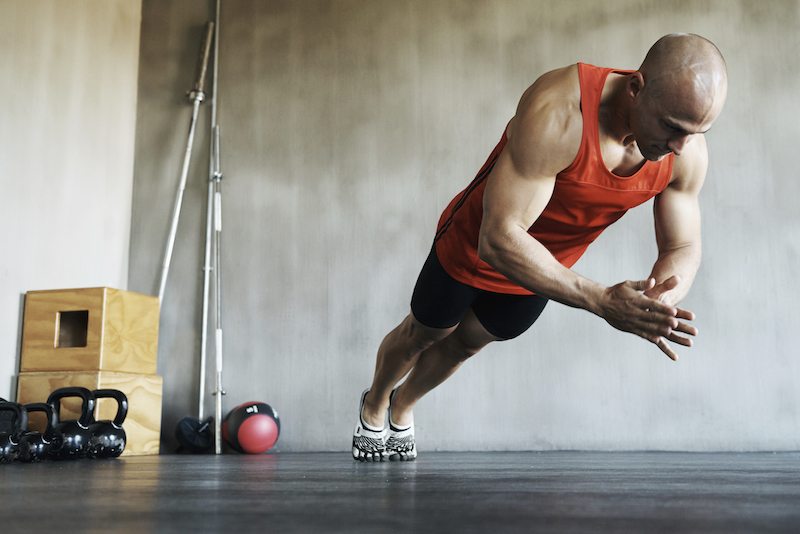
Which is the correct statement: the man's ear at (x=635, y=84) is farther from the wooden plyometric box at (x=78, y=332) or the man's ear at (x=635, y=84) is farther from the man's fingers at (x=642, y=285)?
the wooden plyometric box at (x=78, y=332)

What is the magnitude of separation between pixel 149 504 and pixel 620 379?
2.34 metres

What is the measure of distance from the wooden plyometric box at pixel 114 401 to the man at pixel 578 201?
1.47 metres

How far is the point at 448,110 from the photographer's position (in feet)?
10.2

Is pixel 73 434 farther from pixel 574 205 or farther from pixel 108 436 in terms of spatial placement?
pixel 574 205

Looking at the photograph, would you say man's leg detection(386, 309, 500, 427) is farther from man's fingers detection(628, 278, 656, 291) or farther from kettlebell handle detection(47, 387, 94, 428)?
kettlebell handle detection(47, 387, 94, 428)

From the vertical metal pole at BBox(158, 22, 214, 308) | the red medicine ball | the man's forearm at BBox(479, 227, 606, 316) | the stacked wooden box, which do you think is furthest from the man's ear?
the vertical metal pole at BBox(158, 22, 214, 308)

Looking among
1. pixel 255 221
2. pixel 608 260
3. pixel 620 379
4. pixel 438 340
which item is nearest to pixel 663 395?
pixel 620 379

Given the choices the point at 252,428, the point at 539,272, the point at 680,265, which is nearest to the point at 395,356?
the point at 539,272

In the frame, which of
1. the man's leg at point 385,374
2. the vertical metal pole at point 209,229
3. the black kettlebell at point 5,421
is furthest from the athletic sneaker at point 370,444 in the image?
the vertical metal pole at point 209,229

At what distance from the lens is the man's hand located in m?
1.04

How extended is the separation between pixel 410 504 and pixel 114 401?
219cm

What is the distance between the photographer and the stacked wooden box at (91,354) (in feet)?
Result: 8.27

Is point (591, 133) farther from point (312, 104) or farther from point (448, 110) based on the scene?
point (312, 104)

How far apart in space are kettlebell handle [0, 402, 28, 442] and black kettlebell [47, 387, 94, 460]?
5.8 inches
